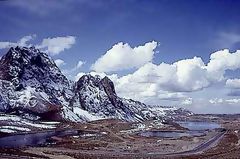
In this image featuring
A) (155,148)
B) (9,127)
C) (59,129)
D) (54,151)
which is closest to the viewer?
(54,151)

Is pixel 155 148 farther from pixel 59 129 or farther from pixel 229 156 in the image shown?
pixel 59 129

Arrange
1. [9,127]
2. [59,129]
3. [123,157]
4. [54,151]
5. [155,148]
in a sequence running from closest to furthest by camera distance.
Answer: [123,157] < [54,151] < [155,148] < [9,127] < [59,129]

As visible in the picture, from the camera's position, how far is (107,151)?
11681 centimetres

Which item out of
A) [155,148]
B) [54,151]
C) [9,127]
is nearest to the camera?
[54,151]

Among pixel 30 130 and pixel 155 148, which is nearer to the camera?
pixel 155 148

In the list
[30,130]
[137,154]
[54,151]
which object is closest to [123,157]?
[137,154]

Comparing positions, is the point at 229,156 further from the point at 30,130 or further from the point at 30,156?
the point at 30,130

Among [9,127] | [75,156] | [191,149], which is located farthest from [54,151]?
[9,127]

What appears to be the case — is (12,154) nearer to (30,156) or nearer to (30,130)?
(30,156)

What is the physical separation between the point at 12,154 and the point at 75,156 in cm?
1568

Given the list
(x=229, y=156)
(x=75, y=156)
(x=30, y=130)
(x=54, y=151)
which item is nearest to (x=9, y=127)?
(x=30, y=130)

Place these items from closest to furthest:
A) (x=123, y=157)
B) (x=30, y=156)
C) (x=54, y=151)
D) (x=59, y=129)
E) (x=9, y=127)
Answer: (x=30, y=156) < (x=123, y=157) < (x=54, y=151) < (x=9, y=127) < (x=59, y=129)

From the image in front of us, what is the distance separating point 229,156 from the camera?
108m

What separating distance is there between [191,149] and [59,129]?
86.8 metres
